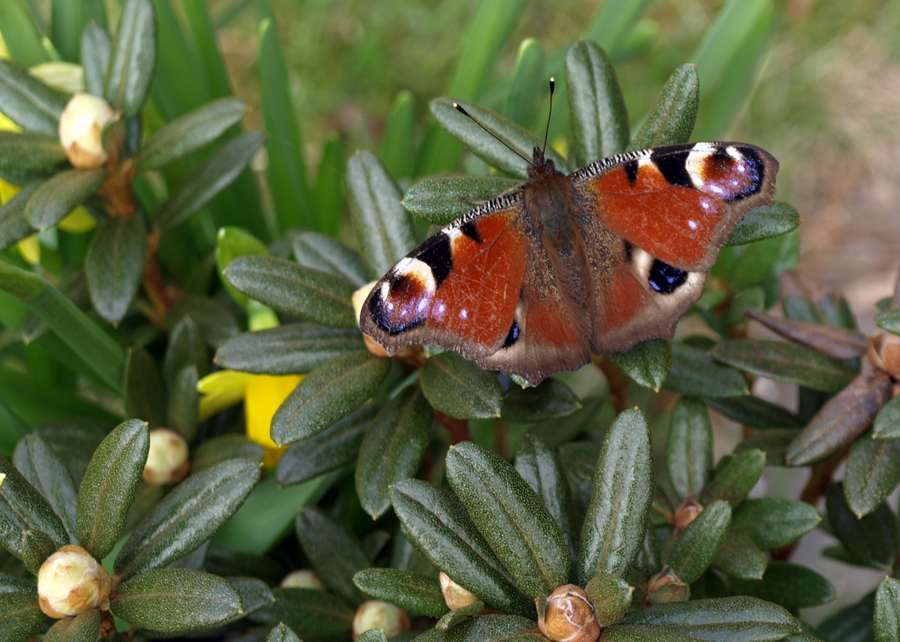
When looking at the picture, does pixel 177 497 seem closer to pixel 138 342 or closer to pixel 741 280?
pixel 138 342

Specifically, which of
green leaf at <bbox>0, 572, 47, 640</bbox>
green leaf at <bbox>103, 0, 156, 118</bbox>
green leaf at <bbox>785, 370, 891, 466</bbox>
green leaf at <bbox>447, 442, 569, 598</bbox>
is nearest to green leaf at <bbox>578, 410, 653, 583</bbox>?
green leaf at <bbox>447, 442, 569, 598</bbox>

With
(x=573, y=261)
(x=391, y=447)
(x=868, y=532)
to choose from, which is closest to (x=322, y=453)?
(x=391, y=447)

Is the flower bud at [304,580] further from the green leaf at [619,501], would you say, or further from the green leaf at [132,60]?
the green leaf at [132,60]

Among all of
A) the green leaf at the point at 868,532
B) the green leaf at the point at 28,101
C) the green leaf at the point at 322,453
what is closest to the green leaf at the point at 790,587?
the green leaf at the point at 868,532

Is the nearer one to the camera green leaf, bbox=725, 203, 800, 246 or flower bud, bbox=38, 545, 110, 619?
flower bud, bbox=38, 545, 110, 619

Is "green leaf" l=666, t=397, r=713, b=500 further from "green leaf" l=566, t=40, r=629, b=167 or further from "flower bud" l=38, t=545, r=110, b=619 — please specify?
"flower bud" l=38, t=545, r=110, b=619

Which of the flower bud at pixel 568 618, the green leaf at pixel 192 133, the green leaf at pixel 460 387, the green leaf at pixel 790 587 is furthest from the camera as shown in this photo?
the green leaf at pixel 192 133
